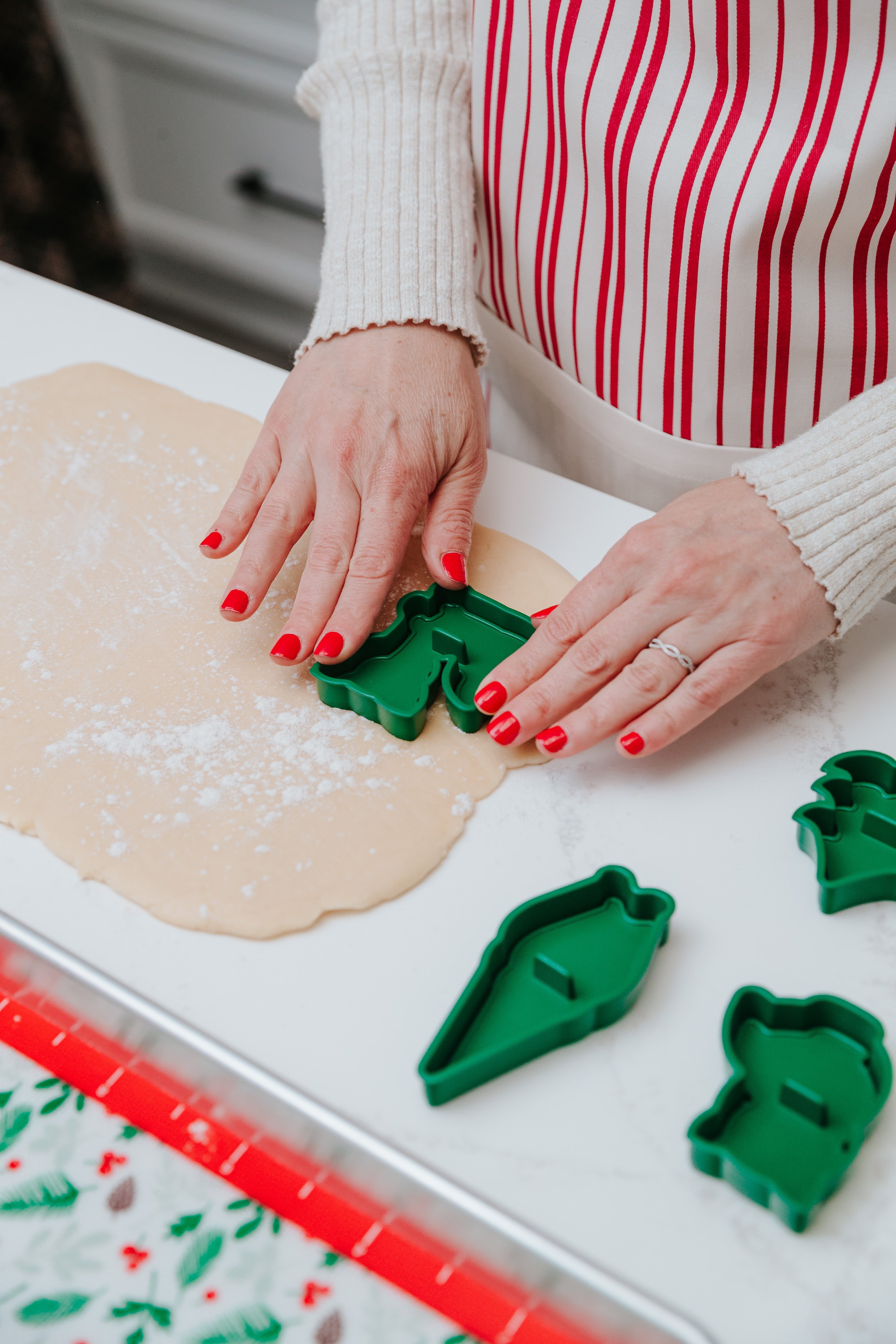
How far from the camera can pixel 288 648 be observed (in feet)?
2.74

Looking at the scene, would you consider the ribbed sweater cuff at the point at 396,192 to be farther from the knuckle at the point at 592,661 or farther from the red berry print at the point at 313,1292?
the red berry print at the point at 313,1292

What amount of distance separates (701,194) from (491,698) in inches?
19.2

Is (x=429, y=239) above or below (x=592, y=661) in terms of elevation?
above

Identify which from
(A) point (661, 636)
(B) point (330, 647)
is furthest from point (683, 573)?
(B) point (330, 647)

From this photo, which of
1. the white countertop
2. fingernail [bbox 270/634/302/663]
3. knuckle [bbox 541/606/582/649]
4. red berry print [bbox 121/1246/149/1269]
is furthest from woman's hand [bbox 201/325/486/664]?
red berry print [bbox 121/1246/149/1269]

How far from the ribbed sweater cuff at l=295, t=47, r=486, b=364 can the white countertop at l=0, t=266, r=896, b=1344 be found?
46 centimetres

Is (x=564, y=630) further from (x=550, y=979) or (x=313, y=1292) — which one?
(x=313, y=1292)

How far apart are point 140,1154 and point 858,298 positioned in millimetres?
887

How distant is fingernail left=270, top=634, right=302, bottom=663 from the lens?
83 centimetres

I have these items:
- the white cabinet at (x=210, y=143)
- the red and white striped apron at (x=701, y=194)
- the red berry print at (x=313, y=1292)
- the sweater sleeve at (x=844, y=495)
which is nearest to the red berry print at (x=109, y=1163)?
the red berry print at (x=313, y=1292)

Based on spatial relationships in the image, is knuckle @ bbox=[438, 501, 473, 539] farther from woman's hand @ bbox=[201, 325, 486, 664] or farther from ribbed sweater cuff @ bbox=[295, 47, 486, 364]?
ribbed sweater cuff @ bbox=[295, 47, 486, 364]

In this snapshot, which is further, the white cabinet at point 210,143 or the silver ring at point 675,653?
the white cabinet at point 210,143

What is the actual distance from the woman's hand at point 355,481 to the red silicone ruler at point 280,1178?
12.7 inches

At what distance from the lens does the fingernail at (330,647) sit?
0.82m
